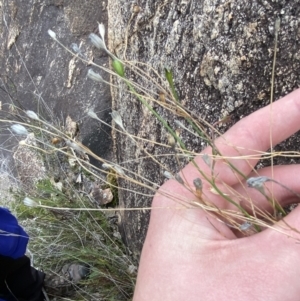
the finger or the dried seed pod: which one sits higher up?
the finger

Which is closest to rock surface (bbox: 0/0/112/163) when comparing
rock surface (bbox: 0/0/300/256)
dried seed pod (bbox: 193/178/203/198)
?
rock surface (bbox: 0/0/300/256)

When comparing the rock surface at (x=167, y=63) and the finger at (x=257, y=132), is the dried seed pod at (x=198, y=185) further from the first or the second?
the rock surface at (x=167, y=63)

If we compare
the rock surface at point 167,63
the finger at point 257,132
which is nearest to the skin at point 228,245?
the finger at point 257,132

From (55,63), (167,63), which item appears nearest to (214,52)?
(167,63)

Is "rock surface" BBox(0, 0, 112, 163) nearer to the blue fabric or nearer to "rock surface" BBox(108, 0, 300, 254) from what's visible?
the blue fabric

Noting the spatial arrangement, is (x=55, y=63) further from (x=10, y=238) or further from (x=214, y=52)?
(x=214, y=52)

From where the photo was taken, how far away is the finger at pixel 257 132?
922mm

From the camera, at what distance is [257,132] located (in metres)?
0.95

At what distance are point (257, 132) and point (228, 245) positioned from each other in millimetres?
251

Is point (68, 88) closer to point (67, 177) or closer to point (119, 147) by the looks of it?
point (67, 177)

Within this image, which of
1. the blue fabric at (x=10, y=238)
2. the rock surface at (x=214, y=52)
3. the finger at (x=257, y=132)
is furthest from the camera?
the blue fabric at (x=10, y=238)

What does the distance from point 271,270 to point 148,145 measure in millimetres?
855

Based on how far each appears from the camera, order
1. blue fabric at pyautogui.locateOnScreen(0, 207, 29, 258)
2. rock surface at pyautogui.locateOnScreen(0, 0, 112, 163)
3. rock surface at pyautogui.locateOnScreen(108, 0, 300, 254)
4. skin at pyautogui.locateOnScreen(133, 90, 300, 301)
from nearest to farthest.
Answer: skin at pyautogui.locateOnScreen(133, 90, 300, 301) < rock surface at pyautogui.locateOnScreen(108, 0, 300, 254) < blue fabric at pyautogui.locateOnScreen(0, 207, 29, 258) < rock surface at pyautogui.locateOnScreen(0, 0, 112, 163)

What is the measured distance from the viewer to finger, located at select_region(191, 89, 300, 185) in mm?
922
